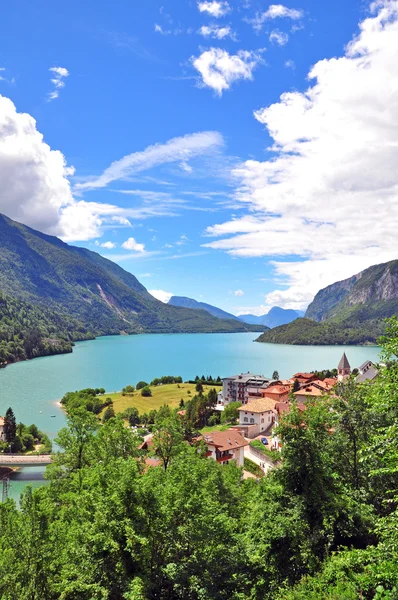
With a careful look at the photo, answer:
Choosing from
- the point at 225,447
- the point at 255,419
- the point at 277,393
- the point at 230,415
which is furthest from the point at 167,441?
the point at 277,393

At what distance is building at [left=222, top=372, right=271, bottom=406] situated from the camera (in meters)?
93.8

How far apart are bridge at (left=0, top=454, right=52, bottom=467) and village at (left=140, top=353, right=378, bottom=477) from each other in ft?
50.9

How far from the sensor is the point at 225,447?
4641 centimetres

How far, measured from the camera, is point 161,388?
12025cm

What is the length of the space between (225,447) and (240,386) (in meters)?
49.7

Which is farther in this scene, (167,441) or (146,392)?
(146,392)

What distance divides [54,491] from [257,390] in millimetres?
68831

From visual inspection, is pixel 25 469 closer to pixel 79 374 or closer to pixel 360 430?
pixel 360 430

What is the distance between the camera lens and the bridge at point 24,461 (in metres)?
60.0

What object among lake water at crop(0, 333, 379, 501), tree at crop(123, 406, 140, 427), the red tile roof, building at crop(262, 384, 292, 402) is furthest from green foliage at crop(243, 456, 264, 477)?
tree at crop(123, 406, 140, 427)

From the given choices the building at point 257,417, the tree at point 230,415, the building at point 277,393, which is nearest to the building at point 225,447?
the building at point 257,417

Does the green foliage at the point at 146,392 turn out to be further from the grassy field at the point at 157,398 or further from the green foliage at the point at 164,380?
the green foliage at the point at 164,380

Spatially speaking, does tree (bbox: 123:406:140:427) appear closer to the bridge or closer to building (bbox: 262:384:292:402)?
the bridge

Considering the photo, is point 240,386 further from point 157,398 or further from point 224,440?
point 224,440
